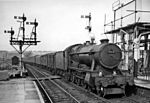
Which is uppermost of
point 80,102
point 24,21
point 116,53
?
point 24,21

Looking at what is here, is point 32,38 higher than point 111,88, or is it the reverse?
point 32,38

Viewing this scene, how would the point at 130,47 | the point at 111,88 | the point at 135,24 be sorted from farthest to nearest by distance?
the point at 130,47, the point at 135,24, the point at 111,88

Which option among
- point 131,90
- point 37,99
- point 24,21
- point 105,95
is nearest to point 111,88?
point 105,95

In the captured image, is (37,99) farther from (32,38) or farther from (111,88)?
(32,38)

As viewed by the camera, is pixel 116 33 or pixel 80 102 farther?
pixel 116 33

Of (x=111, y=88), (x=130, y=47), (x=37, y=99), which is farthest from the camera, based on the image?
(x=130, y=47)

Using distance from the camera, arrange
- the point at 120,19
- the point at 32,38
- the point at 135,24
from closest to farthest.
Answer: the point at 135,24 → the point at 120,19 → the point at 32,38

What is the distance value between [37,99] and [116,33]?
1182cm

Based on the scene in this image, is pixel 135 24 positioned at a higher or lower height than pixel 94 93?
higher

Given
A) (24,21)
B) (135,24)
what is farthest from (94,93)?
(24,21)

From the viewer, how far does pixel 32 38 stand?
22250mm

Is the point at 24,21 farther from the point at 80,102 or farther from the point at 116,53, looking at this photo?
the point at 80,102

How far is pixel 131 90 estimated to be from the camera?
1282 cm

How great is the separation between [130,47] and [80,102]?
27.6ft
